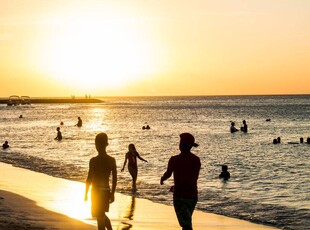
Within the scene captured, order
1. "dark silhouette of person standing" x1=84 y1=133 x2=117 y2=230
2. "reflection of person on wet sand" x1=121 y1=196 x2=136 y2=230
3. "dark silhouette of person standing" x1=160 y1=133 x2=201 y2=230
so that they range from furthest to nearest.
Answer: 1. "reflection of person on wet sand" x1=121 y1=196 x2=136 y2=230
2. "dark silhouette of person standing" x1=84 y1=133 x2=117 y2=230
3. "dark silhouette of person standing" x1=160 y1=133 x2=201 y2=230

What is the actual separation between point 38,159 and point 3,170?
29.0ft

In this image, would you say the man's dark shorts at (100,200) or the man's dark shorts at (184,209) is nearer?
the man's dark shorts at (184,209)

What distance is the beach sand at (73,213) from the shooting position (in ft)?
41.9

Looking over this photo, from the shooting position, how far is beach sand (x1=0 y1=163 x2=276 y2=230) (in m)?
12.8

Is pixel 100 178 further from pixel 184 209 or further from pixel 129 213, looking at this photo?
pixel 129 213

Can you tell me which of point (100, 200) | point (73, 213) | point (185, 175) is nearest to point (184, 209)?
point (185, 175)

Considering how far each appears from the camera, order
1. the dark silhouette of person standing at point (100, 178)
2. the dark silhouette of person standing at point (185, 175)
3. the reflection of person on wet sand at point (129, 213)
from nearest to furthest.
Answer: the dark silhouette of person standing at point (185, 175) < the dark silhouette of person standing at point (100, 178) < the reflection of person on wet sand at point (129, 213)

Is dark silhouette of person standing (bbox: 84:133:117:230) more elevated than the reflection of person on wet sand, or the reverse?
dark silhouette of person standing (bbox: 84:133:117:230)

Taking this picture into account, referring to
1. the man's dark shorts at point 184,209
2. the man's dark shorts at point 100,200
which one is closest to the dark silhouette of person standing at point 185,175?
the man's dark shorts at point 184,209

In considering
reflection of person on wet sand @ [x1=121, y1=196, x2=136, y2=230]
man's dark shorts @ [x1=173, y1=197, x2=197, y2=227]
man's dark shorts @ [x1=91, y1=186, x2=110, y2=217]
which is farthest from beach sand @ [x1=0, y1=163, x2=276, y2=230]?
man's dark shorts @ [x1=173, y1=197, x2=197, y2=227]

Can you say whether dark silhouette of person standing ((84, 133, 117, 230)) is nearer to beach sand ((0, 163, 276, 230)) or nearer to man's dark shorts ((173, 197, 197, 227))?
man's dark shorts ((173, 197, 197, 227))

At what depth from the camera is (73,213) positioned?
1449cm

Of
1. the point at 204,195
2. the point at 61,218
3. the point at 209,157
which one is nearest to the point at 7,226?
the point at 61,218

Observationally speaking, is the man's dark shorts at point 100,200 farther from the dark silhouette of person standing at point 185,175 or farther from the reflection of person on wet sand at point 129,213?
the reflection of person on wet sand at point 129,213
